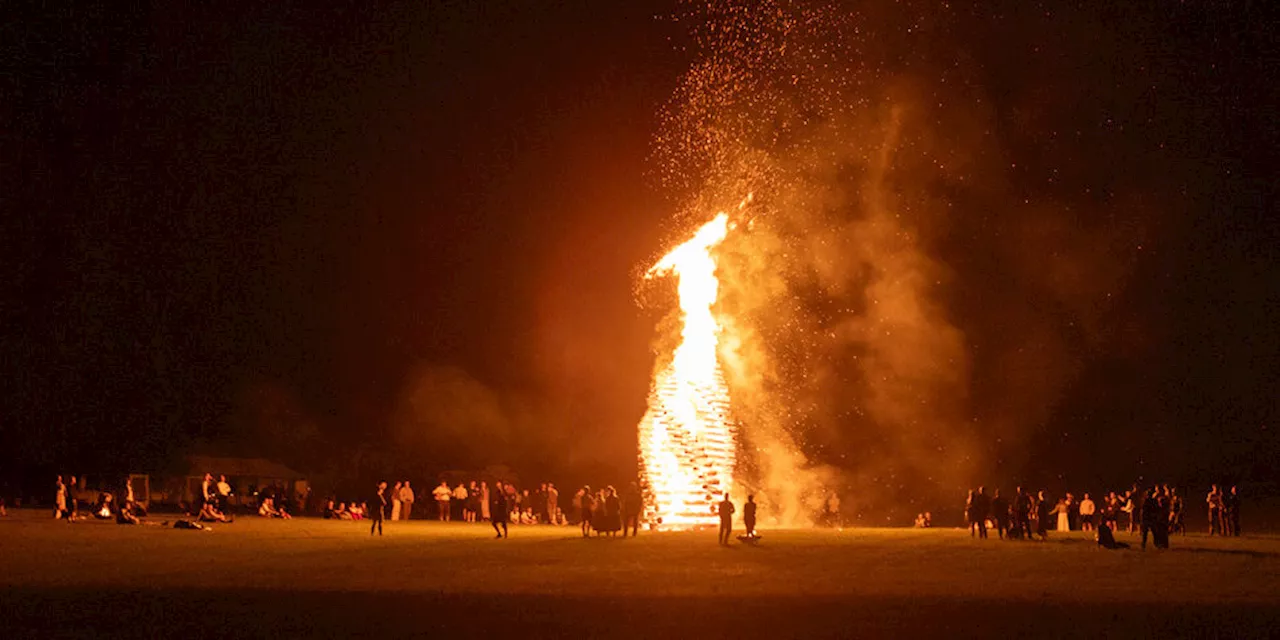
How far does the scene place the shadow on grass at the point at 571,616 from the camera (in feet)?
45.7

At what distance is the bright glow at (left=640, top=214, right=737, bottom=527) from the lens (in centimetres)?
4150

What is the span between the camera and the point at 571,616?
15.3 meters

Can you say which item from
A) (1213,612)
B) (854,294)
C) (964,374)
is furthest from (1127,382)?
(1213,612)

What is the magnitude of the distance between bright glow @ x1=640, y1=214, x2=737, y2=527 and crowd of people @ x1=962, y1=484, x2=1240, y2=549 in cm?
812

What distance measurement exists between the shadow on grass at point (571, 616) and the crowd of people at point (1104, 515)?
46.0ft

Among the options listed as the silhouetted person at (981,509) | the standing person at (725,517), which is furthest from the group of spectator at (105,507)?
the silhouetted person at (981,509)

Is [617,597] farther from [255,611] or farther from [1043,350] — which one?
[1043,350]

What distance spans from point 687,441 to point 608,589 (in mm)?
22823

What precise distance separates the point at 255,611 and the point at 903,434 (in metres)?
50.7

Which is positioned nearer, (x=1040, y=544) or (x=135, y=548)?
(x=135, y=548)

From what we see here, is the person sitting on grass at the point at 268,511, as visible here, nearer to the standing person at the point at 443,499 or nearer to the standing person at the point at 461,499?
the standing person at the point at 443,499

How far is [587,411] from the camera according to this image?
72938mm

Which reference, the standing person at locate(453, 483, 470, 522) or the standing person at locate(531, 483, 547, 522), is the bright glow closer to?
the standing person at locate(531, 483, 547, 522)

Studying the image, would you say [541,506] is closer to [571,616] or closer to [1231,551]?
[1231,551]
